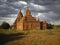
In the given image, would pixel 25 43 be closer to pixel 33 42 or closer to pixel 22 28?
pixel 33 42

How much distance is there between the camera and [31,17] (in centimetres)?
3206

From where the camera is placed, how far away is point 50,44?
12.9 meters

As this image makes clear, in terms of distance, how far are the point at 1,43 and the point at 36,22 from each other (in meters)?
18.9

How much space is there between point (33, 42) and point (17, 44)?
1277 millimetres

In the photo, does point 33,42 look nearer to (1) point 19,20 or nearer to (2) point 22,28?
(2) point 22,28

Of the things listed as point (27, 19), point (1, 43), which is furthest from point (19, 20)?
point (1, 43)

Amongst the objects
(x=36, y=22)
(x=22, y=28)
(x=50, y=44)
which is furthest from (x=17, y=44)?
(x=36, y=22)

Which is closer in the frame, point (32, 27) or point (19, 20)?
point (32, 27)

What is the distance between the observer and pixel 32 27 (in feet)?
101

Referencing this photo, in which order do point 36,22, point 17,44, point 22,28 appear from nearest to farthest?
point 17,44, point 22,28, point 36,22

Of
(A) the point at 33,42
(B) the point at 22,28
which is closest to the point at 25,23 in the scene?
(B) the point at 22,28

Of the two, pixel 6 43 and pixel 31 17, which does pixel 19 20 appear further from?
pixel 6 43

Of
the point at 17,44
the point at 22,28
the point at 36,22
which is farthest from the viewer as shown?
the point at 36,22

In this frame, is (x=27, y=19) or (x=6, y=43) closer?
(x=6, y=43)
